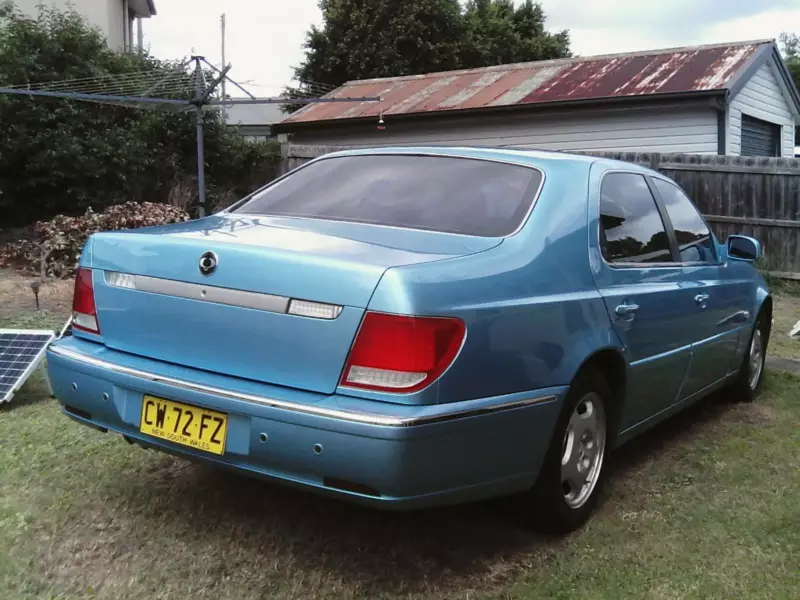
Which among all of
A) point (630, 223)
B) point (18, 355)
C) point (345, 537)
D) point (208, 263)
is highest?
point (630, 223)

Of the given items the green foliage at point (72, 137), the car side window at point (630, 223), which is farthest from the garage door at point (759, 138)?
the car side window at point (630, 223)

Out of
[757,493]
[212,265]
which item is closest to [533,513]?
[757,493]

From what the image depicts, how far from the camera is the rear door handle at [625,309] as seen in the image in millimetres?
3352

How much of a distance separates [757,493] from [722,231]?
8.49 metres

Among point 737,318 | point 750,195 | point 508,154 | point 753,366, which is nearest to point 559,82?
point 750,195

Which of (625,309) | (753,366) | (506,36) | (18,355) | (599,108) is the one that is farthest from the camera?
(506,36)

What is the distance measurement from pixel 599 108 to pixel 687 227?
9301mm

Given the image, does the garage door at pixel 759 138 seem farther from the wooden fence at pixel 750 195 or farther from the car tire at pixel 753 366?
the car tire at pixel 753 366

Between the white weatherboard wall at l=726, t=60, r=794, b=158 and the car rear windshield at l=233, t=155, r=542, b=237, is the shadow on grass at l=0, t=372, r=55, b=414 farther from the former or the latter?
the white weatherboard wall at l=726, t=60, r=794, b=158

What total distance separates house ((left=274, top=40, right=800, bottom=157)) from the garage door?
19 millimetres

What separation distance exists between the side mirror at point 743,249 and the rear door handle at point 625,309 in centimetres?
172

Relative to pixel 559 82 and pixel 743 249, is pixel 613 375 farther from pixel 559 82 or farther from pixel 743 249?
pixel 559 82

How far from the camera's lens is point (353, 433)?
96.9 inches

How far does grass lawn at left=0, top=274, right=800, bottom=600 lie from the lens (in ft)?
9.29
